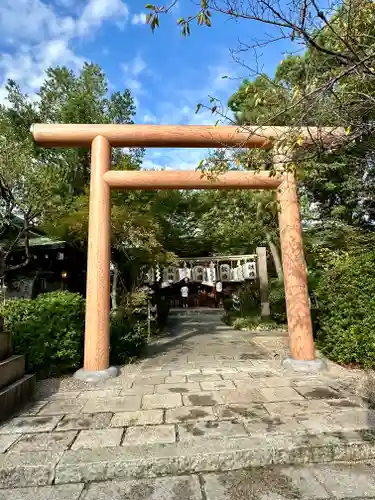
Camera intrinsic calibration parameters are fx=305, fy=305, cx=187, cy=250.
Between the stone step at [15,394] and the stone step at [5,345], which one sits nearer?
the stone step at [15,394]

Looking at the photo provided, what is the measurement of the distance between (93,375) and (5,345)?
1417 millimetres

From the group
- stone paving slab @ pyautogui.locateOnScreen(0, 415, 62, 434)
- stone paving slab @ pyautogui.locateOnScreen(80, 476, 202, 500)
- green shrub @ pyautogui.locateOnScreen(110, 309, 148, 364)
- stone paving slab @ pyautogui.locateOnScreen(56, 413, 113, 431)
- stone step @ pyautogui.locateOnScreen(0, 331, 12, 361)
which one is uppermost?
stone step @ pyautogui.locateOnScreen(0, 331, 12, 361)

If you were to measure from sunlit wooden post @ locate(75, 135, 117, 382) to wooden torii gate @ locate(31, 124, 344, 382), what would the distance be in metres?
0.02

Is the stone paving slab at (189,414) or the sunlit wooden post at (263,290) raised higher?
the sunlit wooden post at (263,290)

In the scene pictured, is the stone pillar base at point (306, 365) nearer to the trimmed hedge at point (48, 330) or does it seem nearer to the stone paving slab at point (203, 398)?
the stone paving slab at point (203, 398)

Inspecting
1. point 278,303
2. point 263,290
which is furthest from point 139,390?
point 278,303

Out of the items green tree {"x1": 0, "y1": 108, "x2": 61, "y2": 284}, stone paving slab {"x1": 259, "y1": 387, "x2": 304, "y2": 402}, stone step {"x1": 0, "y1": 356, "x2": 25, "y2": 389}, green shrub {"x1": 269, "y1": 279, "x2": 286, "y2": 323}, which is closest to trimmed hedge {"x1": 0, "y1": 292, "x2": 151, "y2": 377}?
stone step {"x1": 0, "y1": 356, "x2": 25, "y2": 389}

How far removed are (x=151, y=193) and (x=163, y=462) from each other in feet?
31.6

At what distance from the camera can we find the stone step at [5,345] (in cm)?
393

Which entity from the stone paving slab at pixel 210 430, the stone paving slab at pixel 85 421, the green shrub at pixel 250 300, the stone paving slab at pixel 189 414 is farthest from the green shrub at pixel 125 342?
the green shrub at pixel 250 300

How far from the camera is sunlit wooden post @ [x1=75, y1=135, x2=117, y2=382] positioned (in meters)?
4.97

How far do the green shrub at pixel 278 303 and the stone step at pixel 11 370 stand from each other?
913 cm

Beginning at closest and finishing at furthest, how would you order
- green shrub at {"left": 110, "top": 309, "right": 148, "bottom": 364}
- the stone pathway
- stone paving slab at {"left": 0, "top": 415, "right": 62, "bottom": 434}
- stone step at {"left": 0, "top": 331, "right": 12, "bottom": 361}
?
the stone pathway → stone paving slab at {"left": 0, "top": 415, "right": 62, "bottom": 434} → stone step at {"left": 0, "top": 331, "right": 12, "bottom": 361} → green shrub at {"left": 110, "top": 309, "right": 148, "bottom": 364}

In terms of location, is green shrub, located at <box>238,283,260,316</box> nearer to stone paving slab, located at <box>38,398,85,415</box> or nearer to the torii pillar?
the torii pillar
